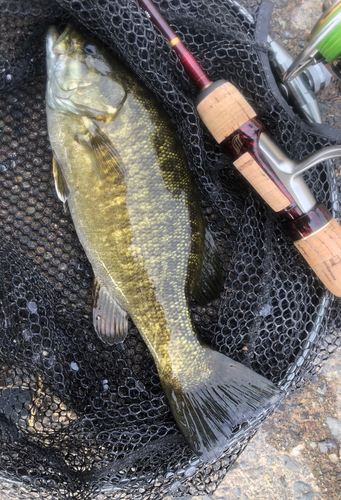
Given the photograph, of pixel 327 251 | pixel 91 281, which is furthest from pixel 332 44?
pixel 91 281

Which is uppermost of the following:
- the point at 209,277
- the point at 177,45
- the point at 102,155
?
the point at 177,45

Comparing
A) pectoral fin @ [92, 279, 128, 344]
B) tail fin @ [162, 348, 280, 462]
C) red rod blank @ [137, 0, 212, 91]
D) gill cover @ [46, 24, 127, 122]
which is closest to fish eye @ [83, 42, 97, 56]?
gill cover @ [46, 24, 127, 122]

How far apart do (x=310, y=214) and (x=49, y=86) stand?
4.22 feet

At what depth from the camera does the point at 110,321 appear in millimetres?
1869

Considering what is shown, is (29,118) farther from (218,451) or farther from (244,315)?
(218,451)

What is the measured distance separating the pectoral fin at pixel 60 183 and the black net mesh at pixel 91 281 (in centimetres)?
20

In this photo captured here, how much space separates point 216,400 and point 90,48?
166 cm

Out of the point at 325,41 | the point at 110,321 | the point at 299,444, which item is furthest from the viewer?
the point at 299,444

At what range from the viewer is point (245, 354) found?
5.95 feet

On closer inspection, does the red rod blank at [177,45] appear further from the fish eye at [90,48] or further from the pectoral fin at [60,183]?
the pectoral fin at [60,183]

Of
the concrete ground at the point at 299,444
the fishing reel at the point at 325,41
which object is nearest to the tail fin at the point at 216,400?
the concrete ground at the point at 299,444

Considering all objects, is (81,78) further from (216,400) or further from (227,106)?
(216,400)

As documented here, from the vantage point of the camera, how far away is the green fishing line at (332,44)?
5.12 ft

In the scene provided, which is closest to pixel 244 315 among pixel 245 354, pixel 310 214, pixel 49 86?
pixel 245 354
